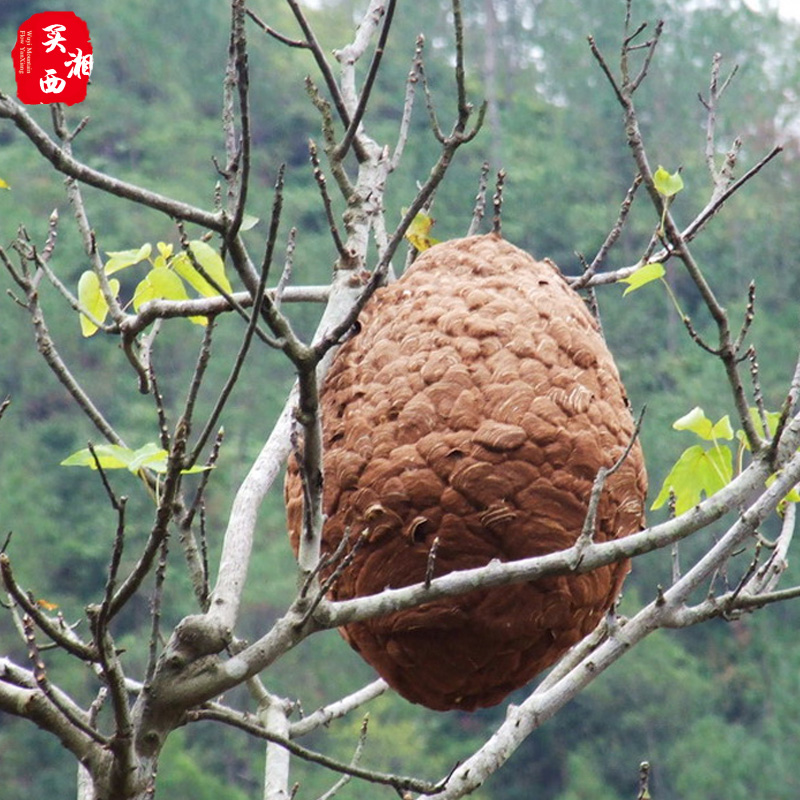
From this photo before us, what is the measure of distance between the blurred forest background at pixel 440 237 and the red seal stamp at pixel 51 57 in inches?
520

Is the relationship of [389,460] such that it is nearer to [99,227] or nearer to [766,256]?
[99,227]

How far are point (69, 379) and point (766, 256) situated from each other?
19.8m

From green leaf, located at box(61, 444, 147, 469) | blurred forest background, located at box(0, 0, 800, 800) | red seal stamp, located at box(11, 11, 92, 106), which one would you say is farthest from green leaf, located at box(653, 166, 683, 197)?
blurred forest background, located at box(0, 0, 800, 800)

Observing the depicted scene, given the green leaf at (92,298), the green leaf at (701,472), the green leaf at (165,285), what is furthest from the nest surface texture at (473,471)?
the green leaf at (92,298)

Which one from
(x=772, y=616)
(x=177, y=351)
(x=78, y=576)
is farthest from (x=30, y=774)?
(x=772, y=616)

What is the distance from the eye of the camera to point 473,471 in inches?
51.9

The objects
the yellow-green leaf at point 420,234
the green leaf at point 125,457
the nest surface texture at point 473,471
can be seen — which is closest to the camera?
the green leaf at point 125,457

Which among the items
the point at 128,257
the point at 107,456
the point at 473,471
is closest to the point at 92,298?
the point at 128,257

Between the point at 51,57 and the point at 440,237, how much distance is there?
52.9 feet

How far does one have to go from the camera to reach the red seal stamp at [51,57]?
1.80 m

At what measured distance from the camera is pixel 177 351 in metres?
19.6

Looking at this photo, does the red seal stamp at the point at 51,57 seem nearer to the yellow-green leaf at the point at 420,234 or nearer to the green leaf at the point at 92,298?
the green leaf at the point at 92,298

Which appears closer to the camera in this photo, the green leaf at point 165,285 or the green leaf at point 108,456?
the green leaf at point 108,456

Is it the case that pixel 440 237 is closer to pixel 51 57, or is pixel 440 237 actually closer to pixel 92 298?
pixel 51 57
